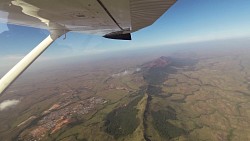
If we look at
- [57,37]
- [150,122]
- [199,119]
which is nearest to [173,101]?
[199,119]

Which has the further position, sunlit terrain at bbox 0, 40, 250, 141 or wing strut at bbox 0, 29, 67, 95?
sunlit terrain at bbox 0, 40, 250, 141

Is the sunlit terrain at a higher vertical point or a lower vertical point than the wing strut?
lower

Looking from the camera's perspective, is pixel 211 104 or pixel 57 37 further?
pixel 211 104

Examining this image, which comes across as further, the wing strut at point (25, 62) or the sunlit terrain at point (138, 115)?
the sunlit terrain at point (138, 115)

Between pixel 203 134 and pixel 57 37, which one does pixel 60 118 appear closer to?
pixel 203 134

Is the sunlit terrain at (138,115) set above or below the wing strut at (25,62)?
below

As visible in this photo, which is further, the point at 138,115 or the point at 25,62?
the point at 138,115

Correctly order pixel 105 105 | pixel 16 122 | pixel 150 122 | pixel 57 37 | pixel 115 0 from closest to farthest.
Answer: pixel 115 0 → pixel 57 37 → pixel 150 122 → pixel 16 122 → pixel 105 105

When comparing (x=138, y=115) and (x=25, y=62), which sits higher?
(x=25, y=62)
